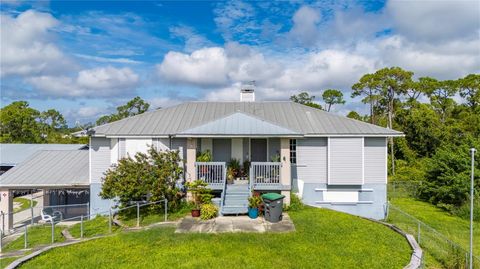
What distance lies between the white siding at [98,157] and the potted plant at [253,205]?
8371 mm

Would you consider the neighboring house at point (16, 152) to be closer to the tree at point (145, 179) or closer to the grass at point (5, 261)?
the tree at point (145, 179)

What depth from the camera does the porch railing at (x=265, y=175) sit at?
15484mm

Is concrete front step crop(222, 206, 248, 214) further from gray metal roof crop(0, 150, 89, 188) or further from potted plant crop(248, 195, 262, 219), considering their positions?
gray metal roof crop(0, 150, 89, 188)

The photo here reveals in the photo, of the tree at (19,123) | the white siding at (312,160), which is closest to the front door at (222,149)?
the white siding at (312,160)

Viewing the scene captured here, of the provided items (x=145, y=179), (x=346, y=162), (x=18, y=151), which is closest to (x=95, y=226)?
A: (x=145, y=179)

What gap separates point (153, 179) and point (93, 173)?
521 cm

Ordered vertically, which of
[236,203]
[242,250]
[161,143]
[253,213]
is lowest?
[242,250]

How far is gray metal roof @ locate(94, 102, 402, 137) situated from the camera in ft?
56.7

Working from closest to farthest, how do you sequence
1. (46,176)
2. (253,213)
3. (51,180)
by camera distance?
1. (253,213)
2. (51,180)
3. (46,176)

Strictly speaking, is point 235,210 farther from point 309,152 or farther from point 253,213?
point 309,152

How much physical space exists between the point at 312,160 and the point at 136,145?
943 centimetres

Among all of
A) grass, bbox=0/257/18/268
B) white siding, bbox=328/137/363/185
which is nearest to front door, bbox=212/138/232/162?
white siding, bbox=328/137/363/185

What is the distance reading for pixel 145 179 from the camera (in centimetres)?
1419

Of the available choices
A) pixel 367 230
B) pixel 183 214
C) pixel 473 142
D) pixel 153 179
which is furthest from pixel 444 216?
pixel 153 179
